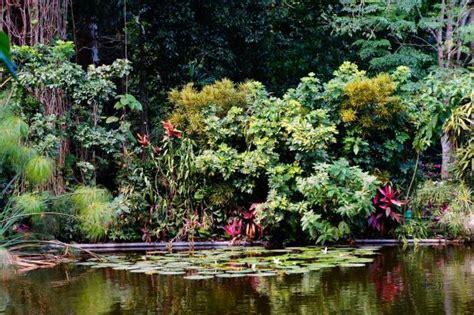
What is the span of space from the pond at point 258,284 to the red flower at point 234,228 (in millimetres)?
757

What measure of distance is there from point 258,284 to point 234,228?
2.77 m

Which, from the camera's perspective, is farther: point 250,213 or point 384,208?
point 250,213

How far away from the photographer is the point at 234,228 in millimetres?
8281

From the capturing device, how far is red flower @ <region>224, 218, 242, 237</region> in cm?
827

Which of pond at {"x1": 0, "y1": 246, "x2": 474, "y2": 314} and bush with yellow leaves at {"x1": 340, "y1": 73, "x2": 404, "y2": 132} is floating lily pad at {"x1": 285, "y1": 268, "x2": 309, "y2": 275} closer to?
pond at {"x1": 0, "y1": 246, "x2": 474, "y2": 314}

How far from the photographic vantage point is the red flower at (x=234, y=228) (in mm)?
8266

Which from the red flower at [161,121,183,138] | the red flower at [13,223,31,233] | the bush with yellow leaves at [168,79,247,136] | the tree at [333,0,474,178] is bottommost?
the red flower at [13,223,31,233]

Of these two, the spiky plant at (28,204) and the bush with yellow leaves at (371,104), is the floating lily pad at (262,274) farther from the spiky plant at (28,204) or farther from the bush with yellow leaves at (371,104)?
the bush with yellow leaves at (371,104)

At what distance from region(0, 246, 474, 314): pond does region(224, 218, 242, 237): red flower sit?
29.8 inches

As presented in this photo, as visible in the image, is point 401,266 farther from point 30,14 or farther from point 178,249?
point 30,14

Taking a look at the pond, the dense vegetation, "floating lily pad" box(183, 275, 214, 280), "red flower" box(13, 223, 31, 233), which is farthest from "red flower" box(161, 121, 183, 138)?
"floating lily pad" box(183, 275, 214, 280)

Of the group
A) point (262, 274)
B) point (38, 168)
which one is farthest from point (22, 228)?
point (262, 274)

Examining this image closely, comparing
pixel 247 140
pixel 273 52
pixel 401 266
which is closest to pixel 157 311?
pixel 401 266

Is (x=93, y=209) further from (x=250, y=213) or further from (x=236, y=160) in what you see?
(x=250, y=213)
